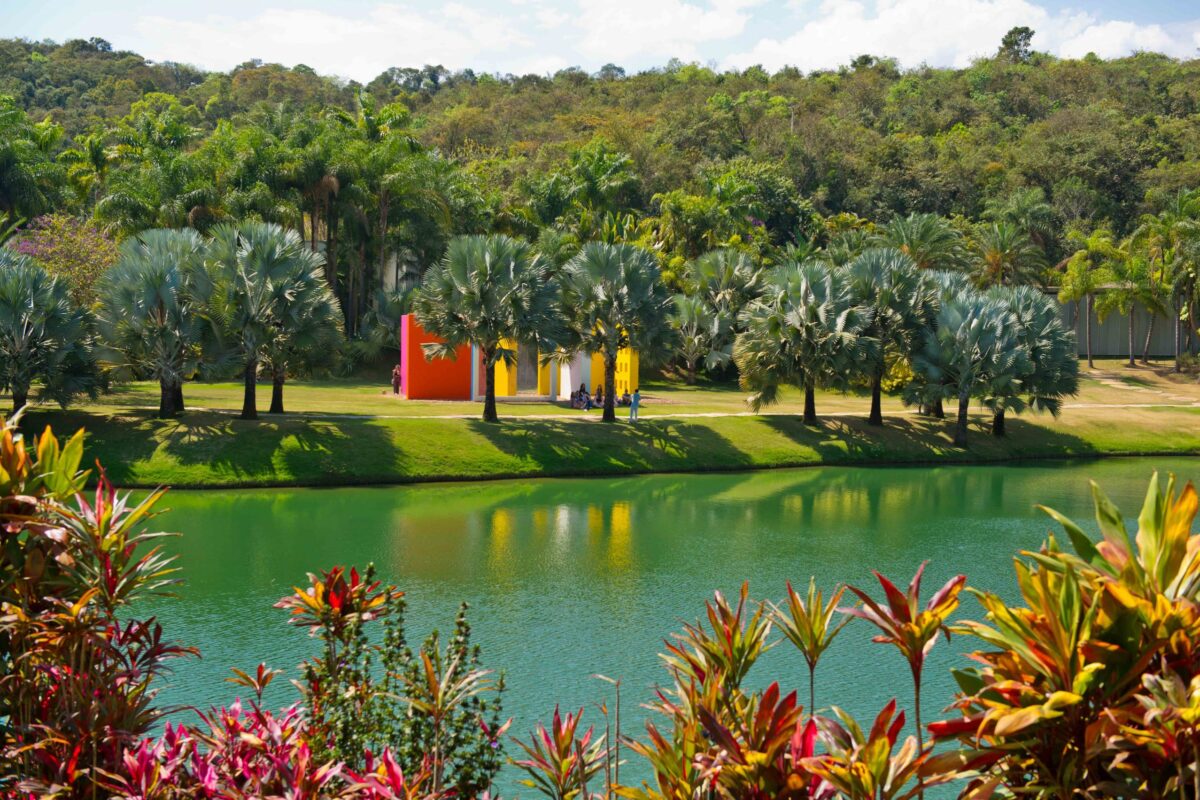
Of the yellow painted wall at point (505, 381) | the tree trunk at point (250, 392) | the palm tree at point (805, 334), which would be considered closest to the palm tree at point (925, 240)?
the palm tree at point (805, 334)

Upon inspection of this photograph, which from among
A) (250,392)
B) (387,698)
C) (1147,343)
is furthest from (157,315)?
(1147,343)

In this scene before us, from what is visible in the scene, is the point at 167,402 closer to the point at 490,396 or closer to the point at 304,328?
the point at 304,328

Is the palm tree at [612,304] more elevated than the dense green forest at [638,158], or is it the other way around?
the dense green forest at [638,158]

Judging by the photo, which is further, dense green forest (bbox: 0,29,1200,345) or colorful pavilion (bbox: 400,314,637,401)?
dense green forest (bbox: 0,29,1200,345)

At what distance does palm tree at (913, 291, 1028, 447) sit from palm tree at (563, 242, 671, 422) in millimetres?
8806

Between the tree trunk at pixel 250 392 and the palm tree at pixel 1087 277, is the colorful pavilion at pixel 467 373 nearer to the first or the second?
the tree trunk at pixel 250 392

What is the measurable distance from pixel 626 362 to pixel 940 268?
1645cm

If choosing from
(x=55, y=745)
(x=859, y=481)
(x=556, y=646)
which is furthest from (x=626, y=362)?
(x=55, y=745)

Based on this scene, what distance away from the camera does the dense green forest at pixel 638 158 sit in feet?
163

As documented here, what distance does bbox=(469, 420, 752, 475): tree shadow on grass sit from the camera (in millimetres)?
32781

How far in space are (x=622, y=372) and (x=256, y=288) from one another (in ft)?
48.6

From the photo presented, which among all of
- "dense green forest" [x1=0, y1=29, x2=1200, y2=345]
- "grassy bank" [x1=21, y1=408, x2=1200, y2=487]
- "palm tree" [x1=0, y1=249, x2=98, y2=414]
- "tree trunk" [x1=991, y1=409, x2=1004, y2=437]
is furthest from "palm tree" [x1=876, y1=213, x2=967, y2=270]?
"palm tree" [x1=0, y1=249, x2=98, y2=414]

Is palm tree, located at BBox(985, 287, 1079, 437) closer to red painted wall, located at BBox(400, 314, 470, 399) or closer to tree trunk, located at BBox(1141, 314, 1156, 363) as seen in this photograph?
red painted wall, located at BBox(400, 314, 470, 399)

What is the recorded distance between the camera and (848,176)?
75.2m
